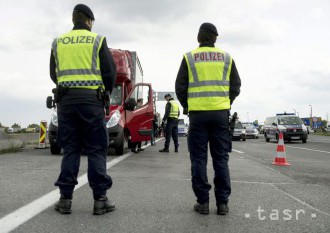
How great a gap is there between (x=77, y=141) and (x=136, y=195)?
4.10 ft

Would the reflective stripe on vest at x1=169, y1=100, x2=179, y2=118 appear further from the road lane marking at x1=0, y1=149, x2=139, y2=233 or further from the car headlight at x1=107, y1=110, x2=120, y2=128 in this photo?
the road lane marking at x1=0, y1=149, x2=139, y2=233

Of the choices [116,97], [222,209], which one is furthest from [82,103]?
[116,97]

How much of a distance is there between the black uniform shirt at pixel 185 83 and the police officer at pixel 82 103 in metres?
0.69

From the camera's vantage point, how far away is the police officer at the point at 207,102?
14.2 feet

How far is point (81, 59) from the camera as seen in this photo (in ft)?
13.6

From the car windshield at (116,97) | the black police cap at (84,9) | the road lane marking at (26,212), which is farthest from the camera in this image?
the car windshield at (116,97)

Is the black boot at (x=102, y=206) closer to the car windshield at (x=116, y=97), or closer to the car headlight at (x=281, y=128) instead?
the car windshield at (x=116, y=97)

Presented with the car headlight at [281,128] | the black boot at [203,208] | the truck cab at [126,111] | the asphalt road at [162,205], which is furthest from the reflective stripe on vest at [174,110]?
the car headlight at [281,128]

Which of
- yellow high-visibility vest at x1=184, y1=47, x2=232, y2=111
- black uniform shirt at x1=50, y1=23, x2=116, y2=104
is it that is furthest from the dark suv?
black uniform shirt at x1=50, y1=23, x2=116, y2=104

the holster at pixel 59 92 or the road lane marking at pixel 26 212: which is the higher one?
the holster at pixel 59 92

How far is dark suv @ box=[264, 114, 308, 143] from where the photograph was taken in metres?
25.8

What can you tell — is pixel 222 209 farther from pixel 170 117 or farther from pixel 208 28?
pixel 170 117

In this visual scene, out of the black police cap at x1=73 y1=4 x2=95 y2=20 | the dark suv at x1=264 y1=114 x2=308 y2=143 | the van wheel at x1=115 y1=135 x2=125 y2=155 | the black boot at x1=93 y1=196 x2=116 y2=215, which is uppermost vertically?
the black police cap at x1=73 y1=4 x2=95 y2=20

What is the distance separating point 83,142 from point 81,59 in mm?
805
